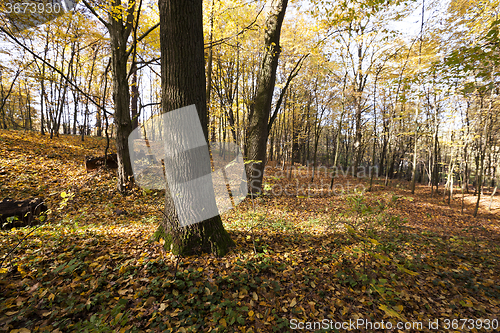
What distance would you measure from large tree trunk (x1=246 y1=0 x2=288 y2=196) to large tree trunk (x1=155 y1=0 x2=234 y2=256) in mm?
3176

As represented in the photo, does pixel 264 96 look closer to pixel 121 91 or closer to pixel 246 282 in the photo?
pixel 121 91

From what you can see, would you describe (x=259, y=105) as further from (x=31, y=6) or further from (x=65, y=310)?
(x=31, y=6)

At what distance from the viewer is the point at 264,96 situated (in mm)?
6688

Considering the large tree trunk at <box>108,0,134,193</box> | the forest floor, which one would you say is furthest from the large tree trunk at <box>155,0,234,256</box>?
the large tree trunk at <box>108,0,134,193</box>

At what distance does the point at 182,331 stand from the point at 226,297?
2.25 feet

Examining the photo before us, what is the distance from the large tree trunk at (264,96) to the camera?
20.3ft

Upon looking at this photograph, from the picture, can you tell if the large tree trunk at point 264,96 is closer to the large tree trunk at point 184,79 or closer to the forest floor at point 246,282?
the forest floor at point 246,282

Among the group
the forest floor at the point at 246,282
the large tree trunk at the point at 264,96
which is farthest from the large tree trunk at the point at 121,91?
the large tree trunk at the point at 264,96

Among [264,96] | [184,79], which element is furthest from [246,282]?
[264,96]

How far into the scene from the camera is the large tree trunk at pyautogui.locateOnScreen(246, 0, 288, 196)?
618 centimetres

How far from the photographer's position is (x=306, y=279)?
10.2ft

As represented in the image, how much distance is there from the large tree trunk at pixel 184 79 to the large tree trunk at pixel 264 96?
318cm

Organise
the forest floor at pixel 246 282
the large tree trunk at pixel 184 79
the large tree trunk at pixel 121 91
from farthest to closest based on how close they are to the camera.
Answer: the large tree trunk at pixel 121 91 < the large tree trunk at pixel 184 79 < the forest floor at pixel 246 282

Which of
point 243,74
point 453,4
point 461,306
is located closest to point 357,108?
point 453,4
